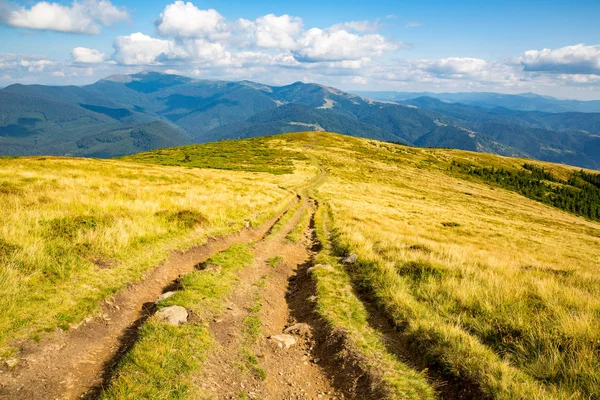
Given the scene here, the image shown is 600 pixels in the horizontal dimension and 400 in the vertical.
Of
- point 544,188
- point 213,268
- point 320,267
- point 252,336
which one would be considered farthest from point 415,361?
point 544,188

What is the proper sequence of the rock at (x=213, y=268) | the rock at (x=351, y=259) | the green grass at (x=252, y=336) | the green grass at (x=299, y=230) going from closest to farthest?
the green grass at (x=252, y=336), the rock at (x=213, y=268), the rock at (x=351, y=259), the green grass at (x=299, y=230)

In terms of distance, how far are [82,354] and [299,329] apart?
5616mm

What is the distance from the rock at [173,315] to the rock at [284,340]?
255 cm

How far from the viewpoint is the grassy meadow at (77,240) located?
796 centimetres

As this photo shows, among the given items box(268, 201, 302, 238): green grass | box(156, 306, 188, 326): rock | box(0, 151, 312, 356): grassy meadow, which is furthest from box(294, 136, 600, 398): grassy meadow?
box(0, 151, 312, 356): grassy meadow

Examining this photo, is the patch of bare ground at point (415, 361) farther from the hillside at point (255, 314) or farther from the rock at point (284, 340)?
the rock at point (284, 340)

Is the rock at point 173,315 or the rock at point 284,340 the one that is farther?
the rock at point 284,340

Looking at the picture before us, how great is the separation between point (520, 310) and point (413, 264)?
5.11 metres

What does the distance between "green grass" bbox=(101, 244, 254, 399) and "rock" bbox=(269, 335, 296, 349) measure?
188 cm

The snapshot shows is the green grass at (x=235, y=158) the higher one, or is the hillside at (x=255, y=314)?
the hillside at (x=255, y=314)

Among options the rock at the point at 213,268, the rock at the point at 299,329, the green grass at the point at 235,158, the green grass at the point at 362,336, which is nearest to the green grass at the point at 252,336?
the rock at the point at 299,329

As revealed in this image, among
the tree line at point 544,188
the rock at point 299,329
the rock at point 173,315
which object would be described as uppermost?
the rock at point 173,315

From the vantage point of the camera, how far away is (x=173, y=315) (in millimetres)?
8508

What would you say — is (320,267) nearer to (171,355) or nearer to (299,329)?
(299,329)
